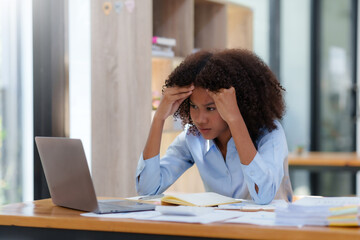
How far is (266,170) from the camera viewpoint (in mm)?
1959

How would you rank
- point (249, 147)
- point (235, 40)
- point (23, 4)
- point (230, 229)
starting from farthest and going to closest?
point (235, 40)
point (23, 4)
point (249, 147)
point (230, 229)

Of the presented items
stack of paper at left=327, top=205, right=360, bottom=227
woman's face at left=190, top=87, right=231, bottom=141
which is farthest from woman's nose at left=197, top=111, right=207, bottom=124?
stack of paper at left=327, top=205, right=360, bottom=227

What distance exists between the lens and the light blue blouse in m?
1.96

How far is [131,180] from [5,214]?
4.90 ft

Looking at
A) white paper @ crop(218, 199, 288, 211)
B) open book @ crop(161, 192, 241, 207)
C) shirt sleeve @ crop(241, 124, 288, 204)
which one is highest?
shirt sleeve @ crop(241, 124, 288, 204)

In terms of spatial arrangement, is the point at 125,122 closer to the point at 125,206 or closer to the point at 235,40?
the point at 125,206

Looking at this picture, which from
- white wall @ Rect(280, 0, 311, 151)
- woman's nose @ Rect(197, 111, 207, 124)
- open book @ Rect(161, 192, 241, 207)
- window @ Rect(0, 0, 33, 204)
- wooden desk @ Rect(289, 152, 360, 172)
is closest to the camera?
open book @ Rect(161, 192, 241, 207)

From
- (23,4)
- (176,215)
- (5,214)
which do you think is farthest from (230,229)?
(23,4)

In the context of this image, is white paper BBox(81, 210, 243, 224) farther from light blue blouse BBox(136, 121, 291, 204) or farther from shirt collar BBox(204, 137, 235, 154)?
shirt collar BBox(204, 137, 235, 154)

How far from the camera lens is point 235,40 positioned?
15.6 feet

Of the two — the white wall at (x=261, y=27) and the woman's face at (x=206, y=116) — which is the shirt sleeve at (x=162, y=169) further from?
the white wall at (x=261, y=27)

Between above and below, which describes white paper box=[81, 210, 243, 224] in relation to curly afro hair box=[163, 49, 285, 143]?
below

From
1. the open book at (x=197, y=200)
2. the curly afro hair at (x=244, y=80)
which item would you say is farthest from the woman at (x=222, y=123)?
the open book at (x=197, y=200)

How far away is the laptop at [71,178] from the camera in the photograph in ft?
5.60
